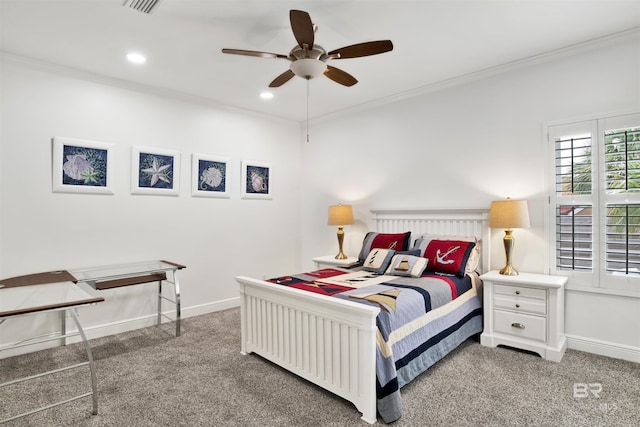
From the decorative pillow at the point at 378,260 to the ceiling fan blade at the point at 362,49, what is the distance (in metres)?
1.99

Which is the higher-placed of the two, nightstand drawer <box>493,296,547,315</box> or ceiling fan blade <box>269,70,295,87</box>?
ceiling fan blade <box>269,70,295,87</box>

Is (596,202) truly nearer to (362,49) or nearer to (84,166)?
(362,49)

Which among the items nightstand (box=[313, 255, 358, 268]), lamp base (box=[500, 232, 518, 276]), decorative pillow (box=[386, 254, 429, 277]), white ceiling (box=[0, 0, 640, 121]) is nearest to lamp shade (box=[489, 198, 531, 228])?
lamp base (box=[500, 232, 518, 276])

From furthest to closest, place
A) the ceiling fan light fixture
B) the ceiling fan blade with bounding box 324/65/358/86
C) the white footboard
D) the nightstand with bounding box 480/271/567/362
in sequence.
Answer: the nightstand with bounding box 480/271/567/362, the ceiling fan blade with bounding box 324/65/358/86, the ceiling fan light fixture, the white footboard

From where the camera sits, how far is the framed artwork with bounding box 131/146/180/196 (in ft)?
12.3

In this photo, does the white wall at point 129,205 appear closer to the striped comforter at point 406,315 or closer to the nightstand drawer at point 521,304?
the striped comforter at point 406,315

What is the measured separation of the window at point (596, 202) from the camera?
109 inches

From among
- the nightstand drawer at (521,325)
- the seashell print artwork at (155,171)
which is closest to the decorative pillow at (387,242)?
the nightstand drawer at (521,325)

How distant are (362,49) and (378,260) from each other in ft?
6.76

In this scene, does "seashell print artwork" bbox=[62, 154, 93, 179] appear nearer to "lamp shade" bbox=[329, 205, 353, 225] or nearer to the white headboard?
"lamp shade" bbox=[329, 205, 353, 225]

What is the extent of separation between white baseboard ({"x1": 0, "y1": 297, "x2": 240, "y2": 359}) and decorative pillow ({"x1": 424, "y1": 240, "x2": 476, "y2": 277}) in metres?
2.63

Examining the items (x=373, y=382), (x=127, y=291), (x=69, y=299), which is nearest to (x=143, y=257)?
(x=127, y=291)

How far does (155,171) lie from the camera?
12.8ft

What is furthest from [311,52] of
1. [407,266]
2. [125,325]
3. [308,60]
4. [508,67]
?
[125,325]
